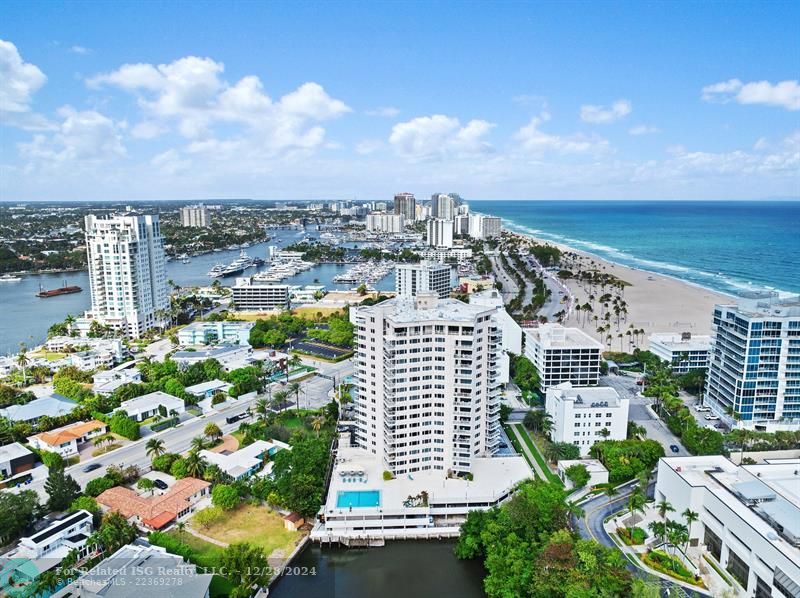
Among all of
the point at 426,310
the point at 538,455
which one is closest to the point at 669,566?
the point at 538,455

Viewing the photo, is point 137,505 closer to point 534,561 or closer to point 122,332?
point 534,561

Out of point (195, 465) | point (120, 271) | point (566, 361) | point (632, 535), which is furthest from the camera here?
point (120, 271)

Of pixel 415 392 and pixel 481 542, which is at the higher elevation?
pixel 415 392

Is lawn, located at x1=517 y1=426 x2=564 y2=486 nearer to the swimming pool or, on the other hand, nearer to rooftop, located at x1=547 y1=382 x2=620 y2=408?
rooftop, located at x1=547 y1=382 x2=620 y2=408

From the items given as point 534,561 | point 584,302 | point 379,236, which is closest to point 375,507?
point 534,561

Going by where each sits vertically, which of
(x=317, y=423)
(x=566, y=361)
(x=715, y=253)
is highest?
(x=715, y=253)

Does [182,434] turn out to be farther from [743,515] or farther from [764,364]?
[764,364]

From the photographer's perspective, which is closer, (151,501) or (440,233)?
(151,501)
